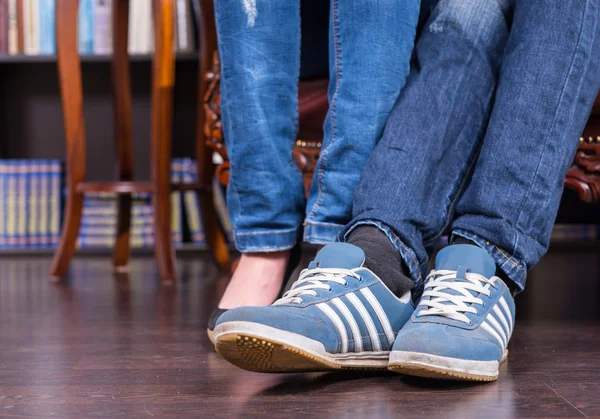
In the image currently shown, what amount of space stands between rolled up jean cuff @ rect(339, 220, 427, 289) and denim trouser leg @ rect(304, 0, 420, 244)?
0.13ft

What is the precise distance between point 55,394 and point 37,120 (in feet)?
6.71

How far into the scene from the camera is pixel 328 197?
73 centimetres

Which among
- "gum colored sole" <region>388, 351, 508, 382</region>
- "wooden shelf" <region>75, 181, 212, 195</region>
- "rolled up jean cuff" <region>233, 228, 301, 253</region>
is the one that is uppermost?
"rolled up jean cuff" <region>233, 228, 301, 253</region>

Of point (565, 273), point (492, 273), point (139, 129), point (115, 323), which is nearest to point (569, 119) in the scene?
point (492, 273)

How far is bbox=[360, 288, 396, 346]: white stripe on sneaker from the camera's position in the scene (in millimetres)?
638

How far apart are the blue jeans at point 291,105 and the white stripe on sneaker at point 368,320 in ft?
0.36

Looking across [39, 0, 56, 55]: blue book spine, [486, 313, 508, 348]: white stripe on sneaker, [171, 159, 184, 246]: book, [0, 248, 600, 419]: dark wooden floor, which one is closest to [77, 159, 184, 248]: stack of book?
[171, 159, 184, 246]: book

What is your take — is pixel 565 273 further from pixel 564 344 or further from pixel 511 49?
pixel 511 49

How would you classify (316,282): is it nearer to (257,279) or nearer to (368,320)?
(368,320)

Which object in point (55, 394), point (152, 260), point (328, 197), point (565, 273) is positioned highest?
point (328, 197)

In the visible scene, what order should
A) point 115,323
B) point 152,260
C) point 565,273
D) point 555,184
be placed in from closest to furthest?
point 555,184 < point 115,323 < point 565,273 < point 152,260

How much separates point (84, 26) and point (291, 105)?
1516mm

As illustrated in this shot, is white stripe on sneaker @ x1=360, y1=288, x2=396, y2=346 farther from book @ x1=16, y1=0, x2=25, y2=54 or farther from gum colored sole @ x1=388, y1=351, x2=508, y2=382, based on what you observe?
book @ x1=16, y1=0, x2=25, y2=54

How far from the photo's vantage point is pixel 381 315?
0.65 meters
